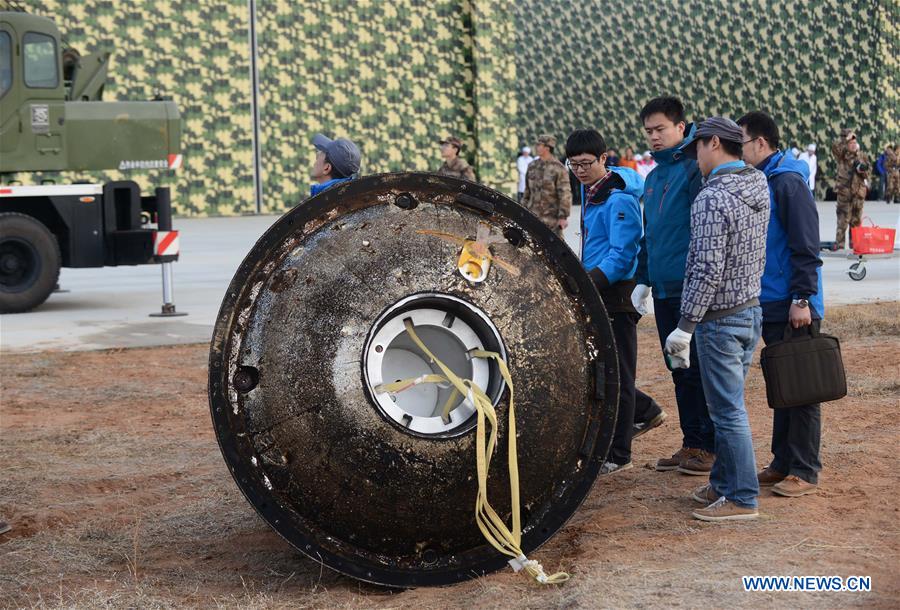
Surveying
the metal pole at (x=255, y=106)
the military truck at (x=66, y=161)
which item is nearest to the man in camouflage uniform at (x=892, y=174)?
the metal pole at (x=255, y=106)

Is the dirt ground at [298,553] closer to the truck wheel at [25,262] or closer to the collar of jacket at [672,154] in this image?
the collar of jacket at [672,154]

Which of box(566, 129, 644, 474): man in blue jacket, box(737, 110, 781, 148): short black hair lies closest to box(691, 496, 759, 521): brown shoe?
box(566, 129, 644, 474): man in blue jacket

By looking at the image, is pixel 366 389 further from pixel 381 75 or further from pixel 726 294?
pixel 381 75

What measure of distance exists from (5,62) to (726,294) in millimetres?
13366

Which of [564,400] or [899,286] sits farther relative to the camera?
[899,286]

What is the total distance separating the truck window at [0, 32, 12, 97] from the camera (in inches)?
628

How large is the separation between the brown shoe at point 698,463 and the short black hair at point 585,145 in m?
1.78

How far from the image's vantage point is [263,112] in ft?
120

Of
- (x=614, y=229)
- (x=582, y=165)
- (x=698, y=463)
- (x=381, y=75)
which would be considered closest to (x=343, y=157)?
(x=582, y=165)

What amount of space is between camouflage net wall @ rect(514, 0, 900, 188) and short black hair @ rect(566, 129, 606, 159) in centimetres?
3729

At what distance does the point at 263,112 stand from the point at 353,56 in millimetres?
3495

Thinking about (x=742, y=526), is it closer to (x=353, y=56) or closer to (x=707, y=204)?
(x=707, y=204)

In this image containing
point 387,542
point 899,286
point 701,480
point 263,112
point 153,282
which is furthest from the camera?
point 263,112

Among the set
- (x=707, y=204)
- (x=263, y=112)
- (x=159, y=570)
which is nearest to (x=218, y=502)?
(x=159, y=570)
